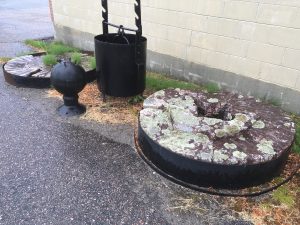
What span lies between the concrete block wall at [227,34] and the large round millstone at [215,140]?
35.0 inches

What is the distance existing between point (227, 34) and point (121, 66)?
1676mm

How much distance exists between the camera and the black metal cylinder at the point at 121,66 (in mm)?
3853

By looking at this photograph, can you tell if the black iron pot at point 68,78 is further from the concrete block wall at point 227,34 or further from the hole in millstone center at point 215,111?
the concrete block wall at point 227,34

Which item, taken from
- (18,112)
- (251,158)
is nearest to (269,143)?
(251,158)

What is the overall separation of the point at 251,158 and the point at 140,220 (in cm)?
111

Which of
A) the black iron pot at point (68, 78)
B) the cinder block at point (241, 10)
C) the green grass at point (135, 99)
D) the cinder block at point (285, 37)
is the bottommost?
→ the green grass at point (135, 99)

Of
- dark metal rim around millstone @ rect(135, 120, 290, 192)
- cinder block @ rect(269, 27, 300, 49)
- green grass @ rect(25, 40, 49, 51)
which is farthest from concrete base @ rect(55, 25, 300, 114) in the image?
green grass @ rect(25, 40, 49, 51)

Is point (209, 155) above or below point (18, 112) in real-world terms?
above

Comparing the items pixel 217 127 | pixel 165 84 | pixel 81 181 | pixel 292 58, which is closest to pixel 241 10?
pixel 292 58

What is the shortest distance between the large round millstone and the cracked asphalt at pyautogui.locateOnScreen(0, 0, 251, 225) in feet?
0.69

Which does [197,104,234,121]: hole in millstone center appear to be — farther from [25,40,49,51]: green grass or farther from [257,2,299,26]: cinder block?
[25,40,49,51]: green grass

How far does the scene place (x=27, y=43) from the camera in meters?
7.61

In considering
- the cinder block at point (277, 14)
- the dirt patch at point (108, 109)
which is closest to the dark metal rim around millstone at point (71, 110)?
the dirt patch at point (108, 109)

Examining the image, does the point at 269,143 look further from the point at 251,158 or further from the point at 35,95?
the point at 35,95
